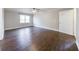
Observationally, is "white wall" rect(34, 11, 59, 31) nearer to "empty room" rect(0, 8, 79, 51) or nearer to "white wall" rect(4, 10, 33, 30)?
"empty room" rect(0, 8, 79, 51)

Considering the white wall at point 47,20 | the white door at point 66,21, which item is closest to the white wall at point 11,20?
the white wall at point 47,20

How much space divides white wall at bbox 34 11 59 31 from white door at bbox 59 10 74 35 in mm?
51

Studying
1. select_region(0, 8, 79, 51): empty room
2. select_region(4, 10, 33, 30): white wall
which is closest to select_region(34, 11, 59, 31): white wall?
select_region(0, 8, 79, 51): empty room

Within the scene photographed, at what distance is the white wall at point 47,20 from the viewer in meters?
0.99

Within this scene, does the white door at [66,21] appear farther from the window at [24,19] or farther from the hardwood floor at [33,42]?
the window at [24,19]

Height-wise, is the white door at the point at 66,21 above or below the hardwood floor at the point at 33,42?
above

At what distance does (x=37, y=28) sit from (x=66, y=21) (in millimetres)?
383

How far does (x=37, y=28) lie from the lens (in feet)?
3.45

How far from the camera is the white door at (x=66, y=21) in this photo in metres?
0.92

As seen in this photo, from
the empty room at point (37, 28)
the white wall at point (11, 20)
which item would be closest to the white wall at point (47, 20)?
the empty room at point (37, 28)

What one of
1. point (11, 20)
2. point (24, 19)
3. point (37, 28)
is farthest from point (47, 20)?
point (11, 20)
